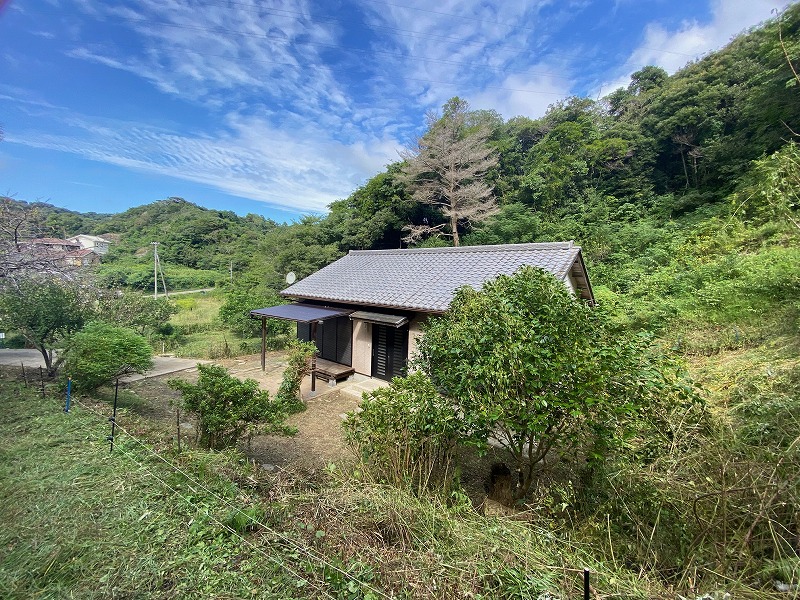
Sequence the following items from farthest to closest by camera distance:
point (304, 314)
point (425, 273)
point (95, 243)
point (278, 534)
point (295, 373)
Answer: point (95, 243), point (425, 273), point (304, 314), point (295, 373), point (278, 534)

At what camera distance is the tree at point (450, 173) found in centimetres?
1994

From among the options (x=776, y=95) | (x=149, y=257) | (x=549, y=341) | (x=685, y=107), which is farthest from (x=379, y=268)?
Result: (x=149, y=257)

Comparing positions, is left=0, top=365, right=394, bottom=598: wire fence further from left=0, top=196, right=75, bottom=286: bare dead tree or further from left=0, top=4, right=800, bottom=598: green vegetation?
left=0, top=196, right=75, bottom=286: bare dead tree

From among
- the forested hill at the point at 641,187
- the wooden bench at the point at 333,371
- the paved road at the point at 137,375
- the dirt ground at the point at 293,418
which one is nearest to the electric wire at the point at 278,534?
the dirt ground at the point at 293,418

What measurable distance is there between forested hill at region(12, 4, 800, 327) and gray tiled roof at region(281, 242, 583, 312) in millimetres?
3954

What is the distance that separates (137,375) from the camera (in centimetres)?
986

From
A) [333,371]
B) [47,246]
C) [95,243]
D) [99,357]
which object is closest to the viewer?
[99,357]

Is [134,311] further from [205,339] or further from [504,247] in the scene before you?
[504,247]

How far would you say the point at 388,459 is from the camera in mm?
3631

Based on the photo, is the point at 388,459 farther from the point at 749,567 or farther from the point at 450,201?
the point at 450,201

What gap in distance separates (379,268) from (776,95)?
62.6 ft

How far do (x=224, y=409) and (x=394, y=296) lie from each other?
529 centimetres

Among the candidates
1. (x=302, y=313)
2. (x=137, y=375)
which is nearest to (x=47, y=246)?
(x=137, y=375)

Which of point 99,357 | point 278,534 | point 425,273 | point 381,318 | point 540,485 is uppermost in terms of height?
point 425,273
